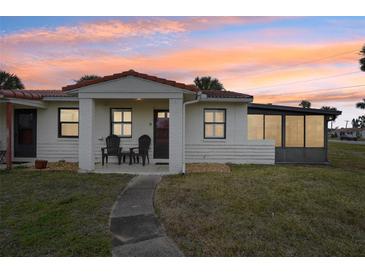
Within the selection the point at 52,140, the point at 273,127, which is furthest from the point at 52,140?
the point at 273,127

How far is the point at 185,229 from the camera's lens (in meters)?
3.91

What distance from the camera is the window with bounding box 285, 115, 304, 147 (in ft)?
39.4

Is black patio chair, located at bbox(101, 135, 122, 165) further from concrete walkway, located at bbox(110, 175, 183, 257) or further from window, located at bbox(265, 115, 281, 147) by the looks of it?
window, located at bbox(265, 115, 281, 147)

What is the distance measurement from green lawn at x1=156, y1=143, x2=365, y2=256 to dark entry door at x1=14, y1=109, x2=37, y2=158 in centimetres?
707

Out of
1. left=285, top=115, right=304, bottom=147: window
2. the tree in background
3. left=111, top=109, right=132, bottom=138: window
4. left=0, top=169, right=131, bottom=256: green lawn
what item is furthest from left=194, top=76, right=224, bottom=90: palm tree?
the tree in background

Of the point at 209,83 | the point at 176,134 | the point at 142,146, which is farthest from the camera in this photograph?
the point at 209,83

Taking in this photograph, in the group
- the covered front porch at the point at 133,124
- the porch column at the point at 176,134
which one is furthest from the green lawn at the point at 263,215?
the covered front porch at the point at 133,124

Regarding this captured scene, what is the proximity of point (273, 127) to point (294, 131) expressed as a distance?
3.45 feet

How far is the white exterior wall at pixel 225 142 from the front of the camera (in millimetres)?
11023

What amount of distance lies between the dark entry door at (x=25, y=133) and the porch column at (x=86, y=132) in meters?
3.84

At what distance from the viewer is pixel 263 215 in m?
4.62

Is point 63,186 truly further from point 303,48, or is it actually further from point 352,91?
point 352,91

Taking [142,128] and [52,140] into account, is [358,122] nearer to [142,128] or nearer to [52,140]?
[142,128]
